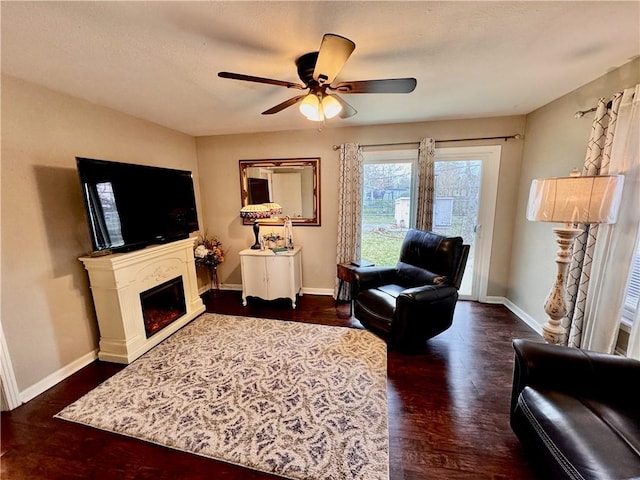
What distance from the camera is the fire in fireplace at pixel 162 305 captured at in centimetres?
264

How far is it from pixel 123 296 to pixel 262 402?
156 cm

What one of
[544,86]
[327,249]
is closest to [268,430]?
[327,249]

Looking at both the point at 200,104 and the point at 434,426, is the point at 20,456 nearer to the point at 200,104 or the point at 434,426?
the point at 434,426

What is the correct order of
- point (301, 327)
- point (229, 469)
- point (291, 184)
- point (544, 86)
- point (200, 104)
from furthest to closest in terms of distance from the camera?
point (291, 184), point (301, 327), point (200, 104), point (544, 86), point (229, 469)

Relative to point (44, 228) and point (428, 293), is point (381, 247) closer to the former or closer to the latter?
point (428, 293)

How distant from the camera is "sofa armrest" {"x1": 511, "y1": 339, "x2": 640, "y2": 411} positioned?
133cm

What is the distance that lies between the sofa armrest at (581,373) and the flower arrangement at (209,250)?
354cm

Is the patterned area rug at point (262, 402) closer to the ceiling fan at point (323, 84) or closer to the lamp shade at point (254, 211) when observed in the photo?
the lamp shade at point (254, 211)

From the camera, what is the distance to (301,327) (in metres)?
2.95

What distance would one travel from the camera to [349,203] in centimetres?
354

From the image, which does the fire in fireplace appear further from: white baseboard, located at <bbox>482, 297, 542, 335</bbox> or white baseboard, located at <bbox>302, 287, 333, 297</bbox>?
white baseboard, located at <bbox>482, 297, 542, 335</bbox>

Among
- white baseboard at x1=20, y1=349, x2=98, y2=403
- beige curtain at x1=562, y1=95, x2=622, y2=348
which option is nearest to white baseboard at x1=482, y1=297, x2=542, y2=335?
beige curtain at x1=562, y1=95, x2=622, y2=348

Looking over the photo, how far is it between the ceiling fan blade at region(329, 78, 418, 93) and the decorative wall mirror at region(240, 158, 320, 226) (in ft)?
6.40

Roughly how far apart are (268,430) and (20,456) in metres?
1.44
